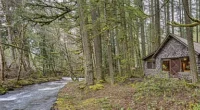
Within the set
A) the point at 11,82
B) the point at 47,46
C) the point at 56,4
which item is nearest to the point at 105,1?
the point at 56,4

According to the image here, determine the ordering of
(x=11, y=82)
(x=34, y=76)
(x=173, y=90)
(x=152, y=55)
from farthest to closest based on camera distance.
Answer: (x=34, y=76) < (x=152, y=55) < (x=11, y=82) < (x=173, y=90)

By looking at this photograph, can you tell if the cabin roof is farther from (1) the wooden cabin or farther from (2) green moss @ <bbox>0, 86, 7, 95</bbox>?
(2) green moss @ <bbox>0, 86, 7, 95</bbox>

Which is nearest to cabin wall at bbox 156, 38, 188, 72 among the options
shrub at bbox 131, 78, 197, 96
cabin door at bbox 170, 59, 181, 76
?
cabin door at bbox 170, 59, 181, 76

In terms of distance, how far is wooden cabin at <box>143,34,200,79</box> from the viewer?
59.5 ft

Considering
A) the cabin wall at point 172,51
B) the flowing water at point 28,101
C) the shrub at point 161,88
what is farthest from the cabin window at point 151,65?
the shrub at point 161,88

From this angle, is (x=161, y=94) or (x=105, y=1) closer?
(x=161, y=94)

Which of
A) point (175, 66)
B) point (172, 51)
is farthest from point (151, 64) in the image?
point (172, 51)

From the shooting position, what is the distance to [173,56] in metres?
19.7

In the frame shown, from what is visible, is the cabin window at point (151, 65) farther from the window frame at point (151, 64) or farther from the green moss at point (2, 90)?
the green moss at point (2, 90)

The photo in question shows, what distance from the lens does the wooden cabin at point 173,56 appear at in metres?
18.1

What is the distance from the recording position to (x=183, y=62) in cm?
1991

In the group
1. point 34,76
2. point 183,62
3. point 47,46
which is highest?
point 47,46

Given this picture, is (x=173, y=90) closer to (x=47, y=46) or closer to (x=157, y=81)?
(x=157, y=81)

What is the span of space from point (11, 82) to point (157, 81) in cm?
1388
